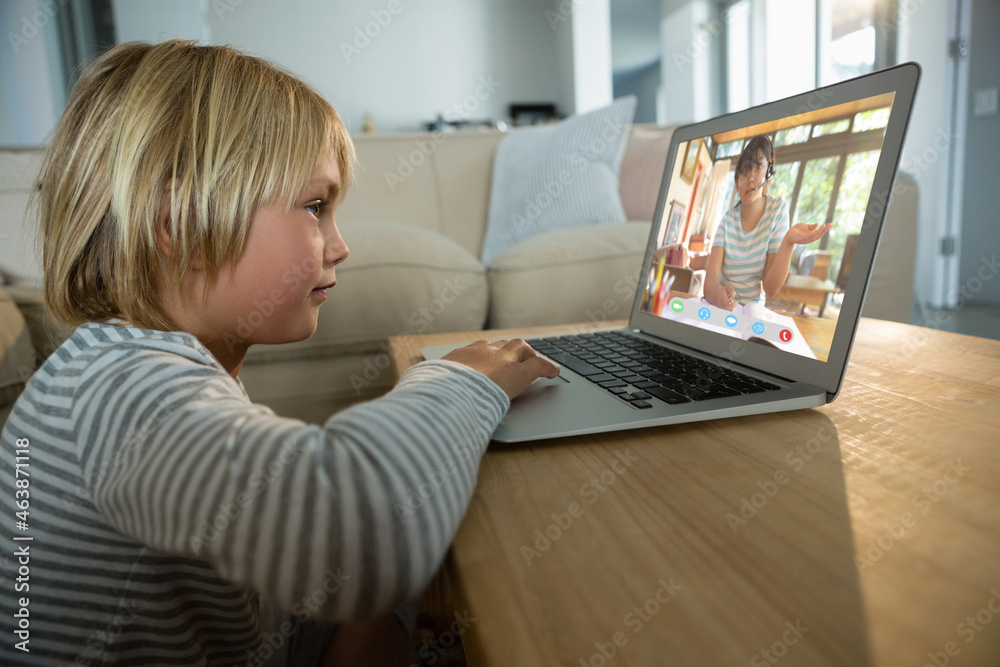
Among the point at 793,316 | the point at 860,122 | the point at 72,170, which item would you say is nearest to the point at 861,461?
the point at 793,316

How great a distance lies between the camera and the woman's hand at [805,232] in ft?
1.80

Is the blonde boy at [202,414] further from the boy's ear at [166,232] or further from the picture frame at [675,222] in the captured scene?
the picture frame at [675,222]

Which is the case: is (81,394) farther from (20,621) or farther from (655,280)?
(655,280)

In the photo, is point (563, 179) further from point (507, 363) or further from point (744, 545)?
point (744, 545)

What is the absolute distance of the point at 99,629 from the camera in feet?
1.33

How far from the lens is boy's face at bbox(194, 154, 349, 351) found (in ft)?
1.69

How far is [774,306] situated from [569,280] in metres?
0.85

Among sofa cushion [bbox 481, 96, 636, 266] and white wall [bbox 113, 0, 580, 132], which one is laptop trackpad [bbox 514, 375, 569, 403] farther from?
white wall [bbox 113, 0, 580, 132]

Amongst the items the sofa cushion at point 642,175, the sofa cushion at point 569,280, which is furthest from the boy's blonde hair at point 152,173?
the sofa cushion at point 642,175

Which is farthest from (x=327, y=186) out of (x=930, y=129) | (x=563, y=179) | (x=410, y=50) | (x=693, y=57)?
(x=410, y=50)

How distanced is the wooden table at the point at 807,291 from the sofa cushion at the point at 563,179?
1.18 meters

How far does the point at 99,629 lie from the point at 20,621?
0.05 m

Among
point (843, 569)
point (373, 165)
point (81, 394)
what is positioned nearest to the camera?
point (843, 569)

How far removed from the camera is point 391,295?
138 cm
